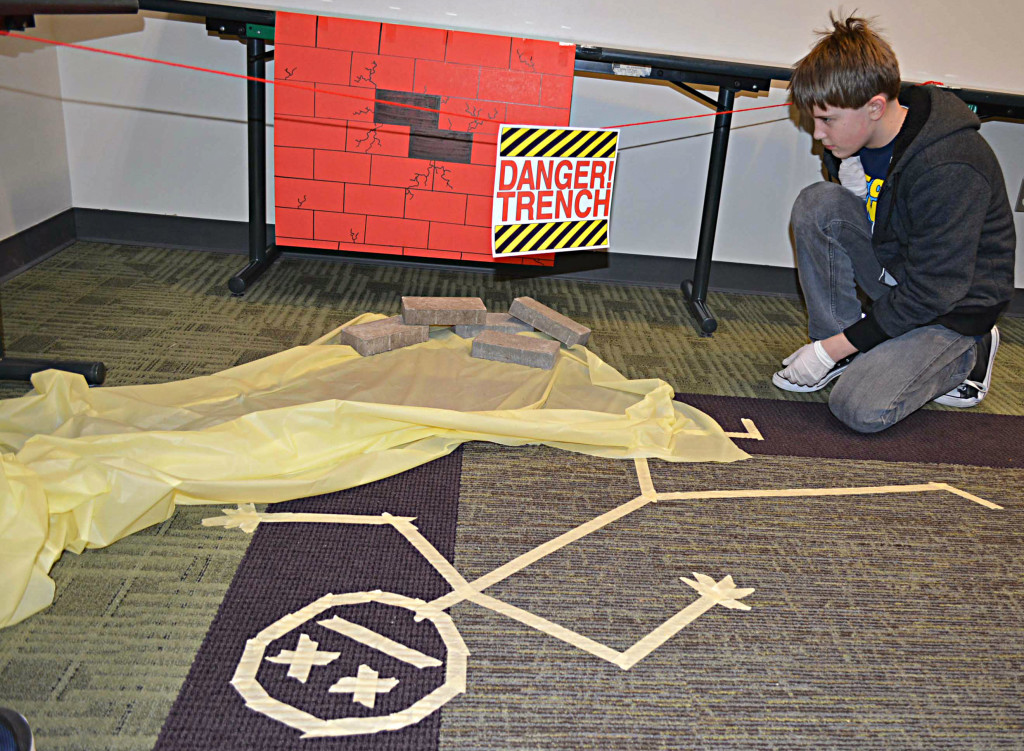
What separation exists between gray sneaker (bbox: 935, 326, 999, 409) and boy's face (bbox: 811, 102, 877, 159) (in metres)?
0.67

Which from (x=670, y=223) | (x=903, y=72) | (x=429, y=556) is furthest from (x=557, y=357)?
(x=903, y=72)

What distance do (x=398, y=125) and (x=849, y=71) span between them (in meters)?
1.23

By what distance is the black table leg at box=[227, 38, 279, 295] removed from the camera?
253 centimetres

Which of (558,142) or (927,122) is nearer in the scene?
(927,122)

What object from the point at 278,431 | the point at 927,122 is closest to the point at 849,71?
the point at 927,122

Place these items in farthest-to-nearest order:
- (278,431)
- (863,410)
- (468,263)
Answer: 1. (468,263)
2. (863,410)
3. (278,431)

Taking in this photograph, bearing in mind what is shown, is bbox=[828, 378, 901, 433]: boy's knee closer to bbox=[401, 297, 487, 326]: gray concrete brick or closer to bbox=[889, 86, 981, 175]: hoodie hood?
bbox=[889, 86, 981, 175]: hoodie hood

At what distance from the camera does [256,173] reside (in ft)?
8.70

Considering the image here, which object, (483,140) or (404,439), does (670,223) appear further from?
(404,439)

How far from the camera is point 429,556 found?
1.41 m

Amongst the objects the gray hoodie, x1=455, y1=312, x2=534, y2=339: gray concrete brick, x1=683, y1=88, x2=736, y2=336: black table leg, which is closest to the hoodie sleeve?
the gray hoodie

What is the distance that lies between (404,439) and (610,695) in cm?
73

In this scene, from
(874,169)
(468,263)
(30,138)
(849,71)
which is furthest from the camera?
(468,263)

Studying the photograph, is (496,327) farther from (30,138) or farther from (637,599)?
(30,138)
